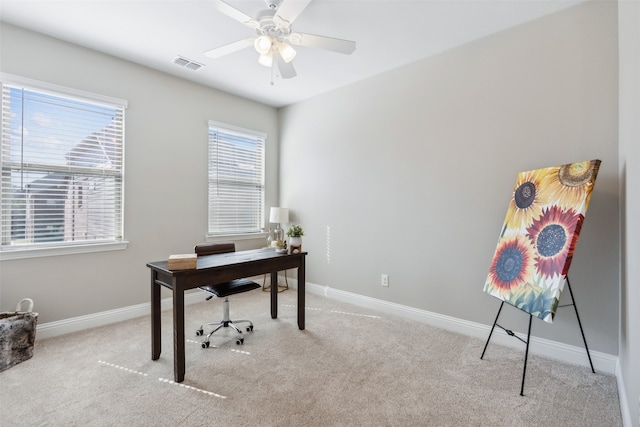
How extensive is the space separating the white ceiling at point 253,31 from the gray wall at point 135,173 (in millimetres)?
204

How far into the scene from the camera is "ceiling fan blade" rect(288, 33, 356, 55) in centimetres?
219

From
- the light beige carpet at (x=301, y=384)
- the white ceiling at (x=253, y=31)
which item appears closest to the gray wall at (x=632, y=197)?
the light beige carpet at (x=301, y=384)

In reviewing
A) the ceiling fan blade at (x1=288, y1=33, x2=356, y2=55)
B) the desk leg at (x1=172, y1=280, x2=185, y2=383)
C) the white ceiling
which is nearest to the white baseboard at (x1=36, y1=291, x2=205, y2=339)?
the desk leg at (x1=172, y1=280, x2=185, y2=383)

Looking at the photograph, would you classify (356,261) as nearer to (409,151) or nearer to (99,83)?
(409,151)

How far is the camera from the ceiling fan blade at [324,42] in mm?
2193

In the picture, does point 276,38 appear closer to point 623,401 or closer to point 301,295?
point 301,295

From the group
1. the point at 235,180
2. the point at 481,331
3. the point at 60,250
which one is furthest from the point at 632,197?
the point at 60,250

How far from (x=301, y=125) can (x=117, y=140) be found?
2334 mm

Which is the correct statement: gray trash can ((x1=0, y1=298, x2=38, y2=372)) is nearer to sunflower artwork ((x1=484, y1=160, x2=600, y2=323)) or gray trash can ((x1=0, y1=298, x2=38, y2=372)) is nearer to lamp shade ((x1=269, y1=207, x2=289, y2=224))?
lamp shade ((x1=269, y1=207, x2=289, y2=224))

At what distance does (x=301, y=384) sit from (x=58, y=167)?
2.95 meters

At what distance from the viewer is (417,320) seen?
10.6 feet

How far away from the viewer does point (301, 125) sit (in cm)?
451

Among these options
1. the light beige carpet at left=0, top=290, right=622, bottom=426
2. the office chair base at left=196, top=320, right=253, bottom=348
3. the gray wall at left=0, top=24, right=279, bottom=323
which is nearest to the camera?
the light beige carpet at left=0, top=290, right=622, bottom=426

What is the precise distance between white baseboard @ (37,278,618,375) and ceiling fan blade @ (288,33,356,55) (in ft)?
8.62
